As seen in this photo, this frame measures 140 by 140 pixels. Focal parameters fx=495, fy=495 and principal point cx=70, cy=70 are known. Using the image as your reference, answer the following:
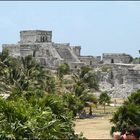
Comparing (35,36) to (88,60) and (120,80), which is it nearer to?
(88,60)

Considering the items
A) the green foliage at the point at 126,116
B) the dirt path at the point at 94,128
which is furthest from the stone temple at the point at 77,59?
the green foliage at the point at 126,116

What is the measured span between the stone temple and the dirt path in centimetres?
2842

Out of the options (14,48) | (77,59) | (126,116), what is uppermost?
(14,48)

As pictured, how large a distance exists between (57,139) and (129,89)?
63.6 metres

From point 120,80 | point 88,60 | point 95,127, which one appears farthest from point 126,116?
point 88,60

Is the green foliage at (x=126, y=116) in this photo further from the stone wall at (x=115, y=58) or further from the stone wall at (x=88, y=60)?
the stone wall at (x=115, y=58)

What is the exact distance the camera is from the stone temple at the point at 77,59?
84.6 m

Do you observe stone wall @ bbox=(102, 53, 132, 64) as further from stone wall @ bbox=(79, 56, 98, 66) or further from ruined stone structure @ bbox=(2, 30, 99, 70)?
stone wall @ bbox=(79, 56, 98, 66)

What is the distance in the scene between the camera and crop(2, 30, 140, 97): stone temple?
84.6 meters

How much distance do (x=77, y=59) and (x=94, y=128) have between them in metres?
54.6

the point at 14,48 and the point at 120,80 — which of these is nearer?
the point at 120,80

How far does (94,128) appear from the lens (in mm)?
47625

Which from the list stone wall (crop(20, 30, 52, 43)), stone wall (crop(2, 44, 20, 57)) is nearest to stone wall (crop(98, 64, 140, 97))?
stone wall (crop(20, 30, 52, 43))

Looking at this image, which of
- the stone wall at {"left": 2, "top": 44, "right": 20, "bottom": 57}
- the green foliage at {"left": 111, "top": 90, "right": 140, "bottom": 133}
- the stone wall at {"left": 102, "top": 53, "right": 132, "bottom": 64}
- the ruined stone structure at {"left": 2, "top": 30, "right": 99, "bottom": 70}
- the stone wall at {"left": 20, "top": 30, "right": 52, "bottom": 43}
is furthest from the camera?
the stone wall at {"left": 20, "top": 30, "right": 52, "bottom": 43}
